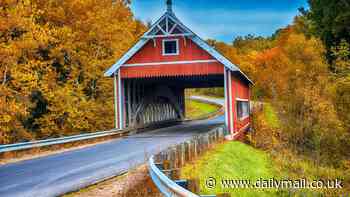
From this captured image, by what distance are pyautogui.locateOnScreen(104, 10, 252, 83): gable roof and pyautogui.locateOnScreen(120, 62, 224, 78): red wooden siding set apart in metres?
0.53

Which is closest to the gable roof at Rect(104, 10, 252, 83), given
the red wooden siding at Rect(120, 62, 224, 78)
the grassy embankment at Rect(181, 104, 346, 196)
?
the red wooden siding at Rect(120, 62, 224, 78)

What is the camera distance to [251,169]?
16984 mm

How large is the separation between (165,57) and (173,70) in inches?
33.1

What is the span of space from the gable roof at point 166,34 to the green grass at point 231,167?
4.71 metres

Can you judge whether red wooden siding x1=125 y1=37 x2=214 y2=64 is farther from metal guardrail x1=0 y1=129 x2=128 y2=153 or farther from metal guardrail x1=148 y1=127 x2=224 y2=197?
metal guardrail x1=0 y1=129 x2=128 y2=153

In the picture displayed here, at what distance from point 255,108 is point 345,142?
2139 cm

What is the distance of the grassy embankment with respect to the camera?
12.2m

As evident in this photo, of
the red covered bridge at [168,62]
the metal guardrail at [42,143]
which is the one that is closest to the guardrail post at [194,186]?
the metal guardrail at [42,143]

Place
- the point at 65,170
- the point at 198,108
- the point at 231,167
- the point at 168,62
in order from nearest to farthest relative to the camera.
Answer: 1. the point at 65,170
2. the point at 231,167
3. the point at 168,62
4. the point at 198,108

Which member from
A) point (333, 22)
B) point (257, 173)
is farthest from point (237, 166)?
point (333, 22)

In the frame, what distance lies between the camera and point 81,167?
38.7 ft

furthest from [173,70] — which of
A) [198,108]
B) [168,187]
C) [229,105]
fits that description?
[198,108]

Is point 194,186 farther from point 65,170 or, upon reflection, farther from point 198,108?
point 198,108

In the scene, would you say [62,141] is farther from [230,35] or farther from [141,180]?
[230,35]
